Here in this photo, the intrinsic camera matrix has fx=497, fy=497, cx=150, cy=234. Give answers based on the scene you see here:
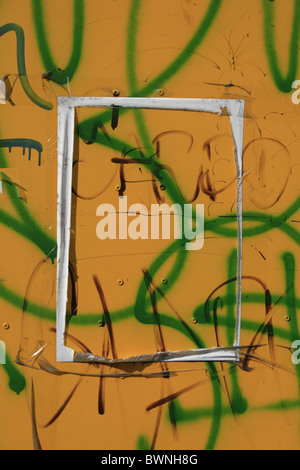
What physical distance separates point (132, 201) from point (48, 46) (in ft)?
1.93

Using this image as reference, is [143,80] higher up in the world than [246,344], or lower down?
higher up

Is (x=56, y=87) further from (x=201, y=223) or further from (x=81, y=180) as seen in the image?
(x=201, y=223)

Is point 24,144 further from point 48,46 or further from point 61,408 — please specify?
point 61,408

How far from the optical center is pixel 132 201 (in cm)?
167

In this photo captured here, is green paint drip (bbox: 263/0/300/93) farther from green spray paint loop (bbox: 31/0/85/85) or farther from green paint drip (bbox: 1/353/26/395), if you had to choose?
green paint drip (bbox: 1/353/26/395)

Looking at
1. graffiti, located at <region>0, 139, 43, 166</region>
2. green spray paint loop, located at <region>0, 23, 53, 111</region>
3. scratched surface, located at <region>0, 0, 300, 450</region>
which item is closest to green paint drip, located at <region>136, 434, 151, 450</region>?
scratched surface, located at <region>0, 0, 300, 450</region>

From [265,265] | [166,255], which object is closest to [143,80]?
[166,255]

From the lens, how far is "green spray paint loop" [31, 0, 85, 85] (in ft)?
5.43

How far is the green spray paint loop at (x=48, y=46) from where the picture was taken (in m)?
1.66

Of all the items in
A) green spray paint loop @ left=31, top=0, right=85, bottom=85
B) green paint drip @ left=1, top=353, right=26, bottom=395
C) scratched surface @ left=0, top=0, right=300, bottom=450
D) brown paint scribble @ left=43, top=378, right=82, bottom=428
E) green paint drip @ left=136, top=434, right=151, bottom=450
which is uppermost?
green spray paint loop @ left=31, top=0, right=85, bottom=85

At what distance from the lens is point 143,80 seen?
1.67 metres

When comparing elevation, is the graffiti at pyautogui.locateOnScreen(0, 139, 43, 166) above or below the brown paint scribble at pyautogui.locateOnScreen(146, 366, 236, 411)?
above

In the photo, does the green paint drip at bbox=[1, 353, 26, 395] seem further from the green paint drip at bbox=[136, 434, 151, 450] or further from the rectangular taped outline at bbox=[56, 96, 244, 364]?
the green paint drip at bbox=[136, 434, 151, 450]
